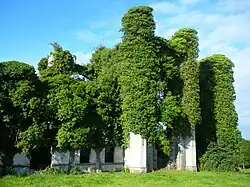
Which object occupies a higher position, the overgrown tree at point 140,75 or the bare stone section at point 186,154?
the overgrown tree at point 140,75

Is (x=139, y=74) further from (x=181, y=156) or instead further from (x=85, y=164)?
(x=85, y=164)

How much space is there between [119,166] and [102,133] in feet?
18.3

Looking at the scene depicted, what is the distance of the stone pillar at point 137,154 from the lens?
2509 centimetres

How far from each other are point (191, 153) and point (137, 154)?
5.50 metres

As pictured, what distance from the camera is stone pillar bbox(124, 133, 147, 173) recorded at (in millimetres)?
25094

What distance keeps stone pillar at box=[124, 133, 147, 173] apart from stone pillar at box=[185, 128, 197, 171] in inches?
187

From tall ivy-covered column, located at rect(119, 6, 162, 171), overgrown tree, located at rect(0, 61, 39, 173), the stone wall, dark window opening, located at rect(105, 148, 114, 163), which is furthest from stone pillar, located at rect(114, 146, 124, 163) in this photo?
overgrown tree, located at rect(0, 61, 39, 173)

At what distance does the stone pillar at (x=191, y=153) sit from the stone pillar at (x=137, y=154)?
475 centimetres

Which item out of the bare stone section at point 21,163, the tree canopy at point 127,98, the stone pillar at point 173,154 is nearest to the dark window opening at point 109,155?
the tree canopy at point 127,98

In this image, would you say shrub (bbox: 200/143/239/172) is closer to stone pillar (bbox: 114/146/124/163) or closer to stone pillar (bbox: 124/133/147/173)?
stone pillar (bbox: 124/133/147/173)

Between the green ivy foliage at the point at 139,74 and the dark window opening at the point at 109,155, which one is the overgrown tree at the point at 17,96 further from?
the dark window opening at the point at 109,155

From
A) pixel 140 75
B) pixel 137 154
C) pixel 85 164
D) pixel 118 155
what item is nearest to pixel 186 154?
pixel 137 154

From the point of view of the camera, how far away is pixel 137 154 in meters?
25.3

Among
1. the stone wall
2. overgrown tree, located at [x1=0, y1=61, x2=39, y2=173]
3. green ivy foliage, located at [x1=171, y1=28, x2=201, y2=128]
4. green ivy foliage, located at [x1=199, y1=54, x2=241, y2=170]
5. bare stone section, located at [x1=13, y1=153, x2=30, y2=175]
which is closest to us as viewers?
overgrown tree, located at [x1=0, y1=61, x2=39, y2=173]
